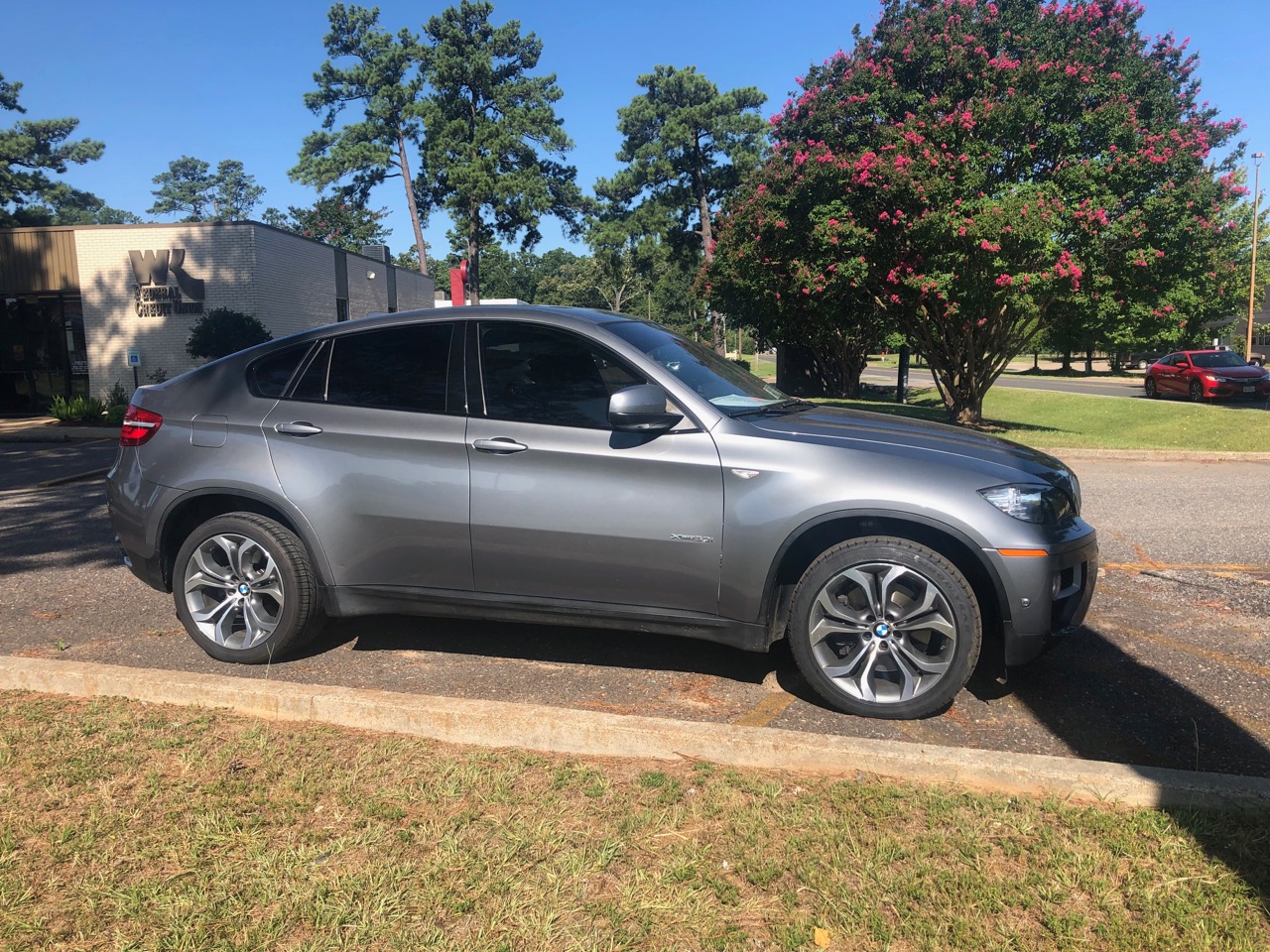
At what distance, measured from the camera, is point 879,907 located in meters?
2.42

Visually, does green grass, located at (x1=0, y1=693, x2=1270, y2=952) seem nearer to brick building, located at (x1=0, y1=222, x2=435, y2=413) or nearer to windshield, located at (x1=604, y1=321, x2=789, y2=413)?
windshield, located at (x1=604, y1=321, x2=789, y2=413)

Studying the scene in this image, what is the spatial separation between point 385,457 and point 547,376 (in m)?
0.84

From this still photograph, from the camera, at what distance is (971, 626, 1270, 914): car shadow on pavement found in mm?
2682

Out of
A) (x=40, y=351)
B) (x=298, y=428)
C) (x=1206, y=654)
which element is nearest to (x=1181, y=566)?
(x=1206, y=654)

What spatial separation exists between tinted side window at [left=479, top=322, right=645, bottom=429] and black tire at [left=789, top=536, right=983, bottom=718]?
120 cm

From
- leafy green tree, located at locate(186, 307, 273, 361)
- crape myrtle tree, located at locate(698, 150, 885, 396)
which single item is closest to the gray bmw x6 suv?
crape myrtle tree, located at locate(698, 150, 885, 396)

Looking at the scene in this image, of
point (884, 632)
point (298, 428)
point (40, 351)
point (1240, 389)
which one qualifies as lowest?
point (884, 632)

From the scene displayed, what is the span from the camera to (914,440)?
3898mm

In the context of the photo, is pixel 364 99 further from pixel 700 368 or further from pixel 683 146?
pixel 700 368

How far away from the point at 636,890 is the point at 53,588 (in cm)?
514

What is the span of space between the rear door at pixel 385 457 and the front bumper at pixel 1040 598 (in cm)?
231

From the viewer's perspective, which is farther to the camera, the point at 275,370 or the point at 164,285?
the point at 164,285

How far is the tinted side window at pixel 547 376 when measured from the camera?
4.01m

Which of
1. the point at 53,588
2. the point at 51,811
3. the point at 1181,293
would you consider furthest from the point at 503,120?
the point at 51,811
